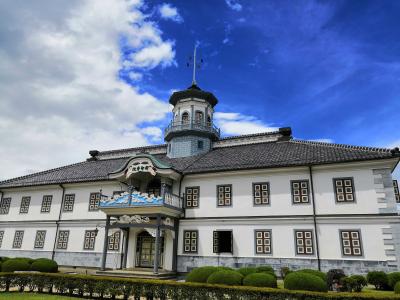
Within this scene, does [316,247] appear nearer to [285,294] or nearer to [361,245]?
[361,245]

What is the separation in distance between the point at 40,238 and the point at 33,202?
365 centimetres

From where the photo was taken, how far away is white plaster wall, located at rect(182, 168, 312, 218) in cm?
2091

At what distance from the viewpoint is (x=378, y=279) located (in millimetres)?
16375

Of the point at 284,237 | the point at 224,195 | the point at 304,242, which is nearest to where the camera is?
the point at 304,242

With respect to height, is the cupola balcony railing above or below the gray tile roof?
above

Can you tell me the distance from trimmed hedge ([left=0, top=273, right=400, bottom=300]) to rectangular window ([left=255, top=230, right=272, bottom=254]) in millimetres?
8772

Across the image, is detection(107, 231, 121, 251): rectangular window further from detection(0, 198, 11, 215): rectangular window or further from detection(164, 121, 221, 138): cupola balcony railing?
detection(0, 198, 11, 215): rectangular window

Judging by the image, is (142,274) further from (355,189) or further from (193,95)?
(193,95)

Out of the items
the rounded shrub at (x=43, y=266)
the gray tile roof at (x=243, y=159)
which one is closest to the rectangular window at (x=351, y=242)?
the gray tile roof at (x=243, y=159)

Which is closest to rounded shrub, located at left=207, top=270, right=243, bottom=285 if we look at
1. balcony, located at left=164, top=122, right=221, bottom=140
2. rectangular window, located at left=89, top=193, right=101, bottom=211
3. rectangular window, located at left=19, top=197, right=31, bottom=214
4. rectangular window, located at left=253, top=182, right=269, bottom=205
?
rectangular window, located at left=253, top=182, right=269, bottom=205

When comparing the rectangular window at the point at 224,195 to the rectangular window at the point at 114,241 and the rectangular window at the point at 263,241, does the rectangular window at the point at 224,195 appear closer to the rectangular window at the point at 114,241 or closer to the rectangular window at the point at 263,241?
the rectangular window at the point at 263,241

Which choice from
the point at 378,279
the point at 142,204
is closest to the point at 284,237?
the point at 378,279

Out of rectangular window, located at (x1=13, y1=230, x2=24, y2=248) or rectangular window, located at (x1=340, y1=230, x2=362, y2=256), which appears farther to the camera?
rectangular window, located at (x1=13, y1=230, x2=24, y2=248)

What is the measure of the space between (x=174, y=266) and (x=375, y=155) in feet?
49.7
